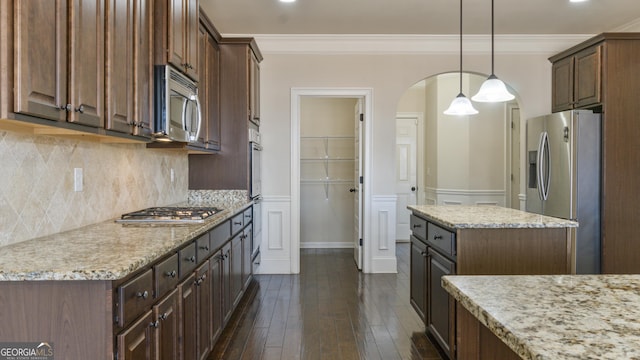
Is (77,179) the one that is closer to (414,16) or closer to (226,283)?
(226,283)

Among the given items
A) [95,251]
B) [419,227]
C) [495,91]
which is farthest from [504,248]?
[95,251]

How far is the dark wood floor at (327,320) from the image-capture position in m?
2.70

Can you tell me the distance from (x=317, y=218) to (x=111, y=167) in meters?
3.97

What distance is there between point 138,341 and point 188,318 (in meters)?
0.58

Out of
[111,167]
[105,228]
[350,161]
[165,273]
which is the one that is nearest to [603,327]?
[165,273]

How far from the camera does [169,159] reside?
3.49m

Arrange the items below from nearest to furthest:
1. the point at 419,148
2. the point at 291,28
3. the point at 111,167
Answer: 1. the point at 111,167
2. the point at 291,28
3. the point at 419,148

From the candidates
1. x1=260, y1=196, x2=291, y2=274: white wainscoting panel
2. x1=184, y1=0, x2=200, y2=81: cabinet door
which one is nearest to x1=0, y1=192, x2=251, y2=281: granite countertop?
x1=184, y1=0, x2=200, y2=81: cabinet door

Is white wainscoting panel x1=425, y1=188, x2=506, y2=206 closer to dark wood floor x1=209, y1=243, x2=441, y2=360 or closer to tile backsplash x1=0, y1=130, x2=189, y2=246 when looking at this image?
dark wood floor x1=209, y1=243, x2=441, y2=360

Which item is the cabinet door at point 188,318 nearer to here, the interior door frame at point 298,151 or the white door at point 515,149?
the interior door frame at point 298,151

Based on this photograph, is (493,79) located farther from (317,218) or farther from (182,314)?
(317,218)

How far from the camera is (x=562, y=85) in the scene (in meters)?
4.50

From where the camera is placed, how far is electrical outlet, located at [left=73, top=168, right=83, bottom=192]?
83.7 inches

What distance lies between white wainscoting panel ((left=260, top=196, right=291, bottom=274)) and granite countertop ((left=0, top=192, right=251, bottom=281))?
2339 millimetres
